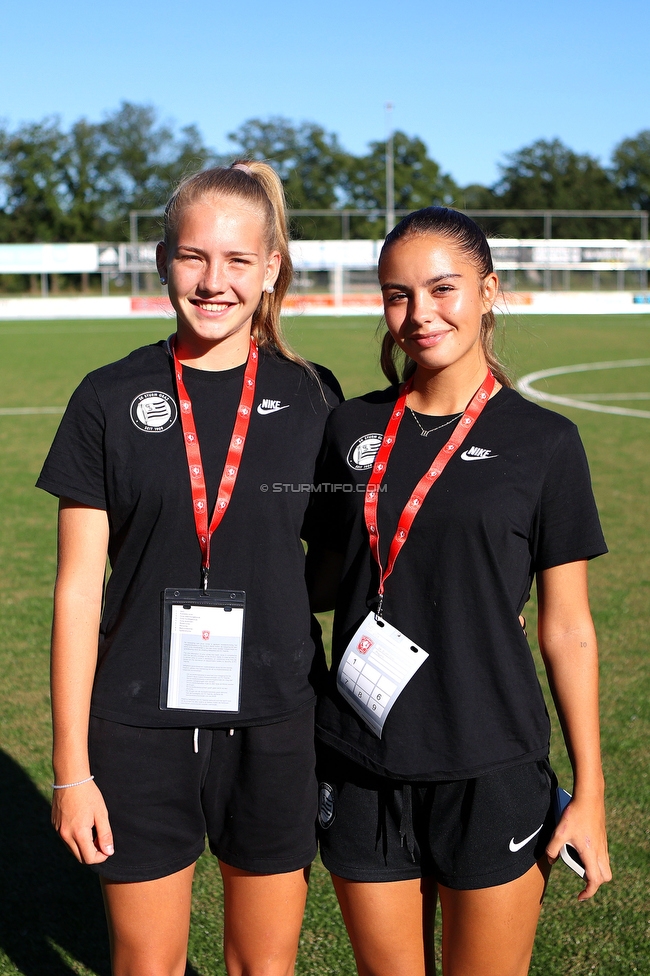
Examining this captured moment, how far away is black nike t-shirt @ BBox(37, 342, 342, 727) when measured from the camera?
2062 millimetres

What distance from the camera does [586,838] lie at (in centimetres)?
204

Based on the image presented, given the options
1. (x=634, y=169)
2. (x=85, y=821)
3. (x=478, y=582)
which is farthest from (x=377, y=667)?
(x=634, y=169)

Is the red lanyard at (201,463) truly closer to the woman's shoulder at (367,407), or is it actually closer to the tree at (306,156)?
the woman's shoulder at (367,407)

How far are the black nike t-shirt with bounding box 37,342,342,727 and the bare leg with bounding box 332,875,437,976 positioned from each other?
434 mm

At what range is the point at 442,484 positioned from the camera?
2037 mm

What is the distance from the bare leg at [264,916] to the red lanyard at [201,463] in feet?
2.25

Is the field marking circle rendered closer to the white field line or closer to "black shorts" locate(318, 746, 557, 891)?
the white field line

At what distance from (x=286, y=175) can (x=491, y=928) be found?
226ft

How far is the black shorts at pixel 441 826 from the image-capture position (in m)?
2.01

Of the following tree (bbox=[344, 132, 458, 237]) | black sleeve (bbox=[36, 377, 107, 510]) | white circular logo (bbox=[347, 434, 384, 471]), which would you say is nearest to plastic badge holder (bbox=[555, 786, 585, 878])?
white circular logo (bbox=[347, 434, 384, 471])

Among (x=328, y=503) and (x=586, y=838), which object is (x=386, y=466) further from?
(x=586, y=838)

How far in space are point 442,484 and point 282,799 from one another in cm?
79

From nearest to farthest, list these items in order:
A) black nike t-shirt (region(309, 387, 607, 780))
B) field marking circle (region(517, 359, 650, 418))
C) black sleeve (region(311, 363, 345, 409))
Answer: black nike t-shirt (region(309, 387, 607, 780)) → black sleeve (region(311, 363, 345, 409)) → field marking circle (region(517, 359, 650, 418))

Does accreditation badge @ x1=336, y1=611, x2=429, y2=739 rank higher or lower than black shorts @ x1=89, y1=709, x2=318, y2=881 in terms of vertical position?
higher
